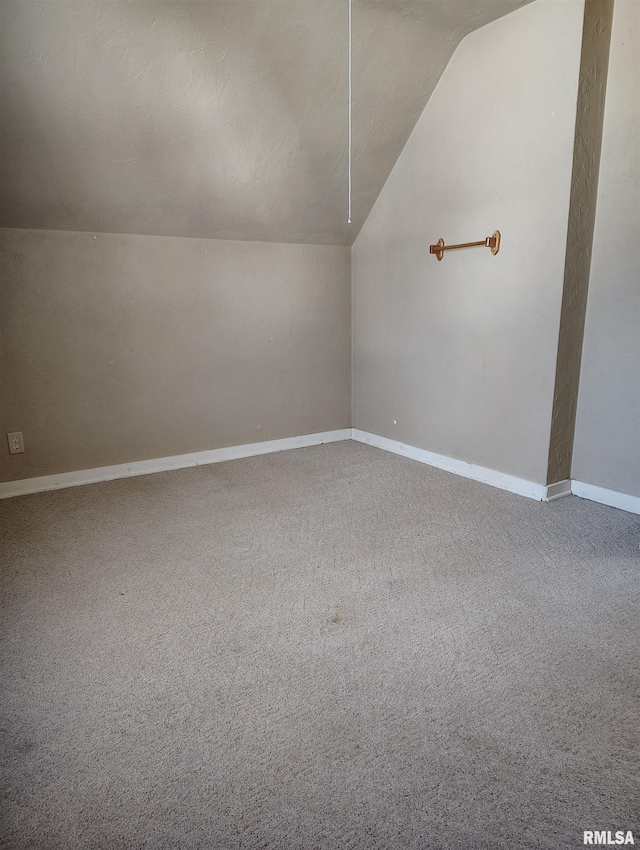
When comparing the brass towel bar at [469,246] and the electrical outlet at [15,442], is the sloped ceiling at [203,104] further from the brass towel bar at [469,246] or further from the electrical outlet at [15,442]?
the electrical outlet at [15,442]

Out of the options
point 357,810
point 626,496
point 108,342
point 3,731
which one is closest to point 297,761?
point 357,810

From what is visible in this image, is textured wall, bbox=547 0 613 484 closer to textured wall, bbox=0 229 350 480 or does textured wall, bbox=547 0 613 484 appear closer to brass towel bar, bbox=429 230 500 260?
brass towel bar, bbox=429 230 500 260

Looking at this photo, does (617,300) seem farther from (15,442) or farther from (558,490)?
(15,442)

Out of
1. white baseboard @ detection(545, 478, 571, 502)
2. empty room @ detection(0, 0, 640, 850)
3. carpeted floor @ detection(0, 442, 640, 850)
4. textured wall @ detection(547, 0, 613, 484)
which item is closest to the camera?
carpeted floor @ detection(0, 442, 640, 850)

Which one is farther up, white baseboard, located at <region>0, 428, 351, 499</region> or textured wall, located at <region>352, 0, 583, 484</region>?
textured wall, located at <region>352, 0, 583, 484</region>

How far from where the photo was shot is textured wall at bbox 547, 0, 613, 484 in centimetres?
231

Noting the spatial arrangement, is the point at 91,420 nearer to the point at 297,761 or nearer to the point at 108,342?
the point at 108,342

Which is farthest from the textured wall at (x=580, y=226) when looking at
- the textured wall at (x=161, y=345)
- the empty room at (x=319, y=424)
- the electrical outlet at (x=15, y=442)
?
the electrical outlet at (x=15, y=442)

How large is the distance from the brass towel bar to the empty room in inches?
1.1

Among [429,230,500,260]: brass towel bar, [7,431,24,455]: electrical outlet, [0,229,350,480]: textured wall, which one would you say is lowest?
[7,431,24,455]: electrical outlet

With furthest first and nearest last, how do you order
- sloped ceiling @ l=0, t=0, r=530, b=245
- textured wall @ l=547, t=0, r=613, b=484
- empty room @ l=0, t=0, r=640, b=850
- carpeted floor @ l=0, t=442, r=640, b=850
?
textured wall @ l=547, t=0, r=613, b=484
sloped ceiling @ l=0, t=0, r=530, b=245
empty room @ l=0, t=0, r=640, b=850
carpeted floor @ l=0, t=442, r=640, b=850

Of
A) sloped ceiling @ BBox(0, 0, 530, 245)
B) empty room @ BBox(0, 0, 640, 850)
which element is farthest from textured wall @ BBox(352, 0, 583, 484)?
sloped ceiling @ BBox(0, 0, 530, 245)

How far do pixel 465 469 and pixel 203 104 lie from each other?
2.26 meters

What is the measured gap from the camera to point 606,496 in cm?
263
